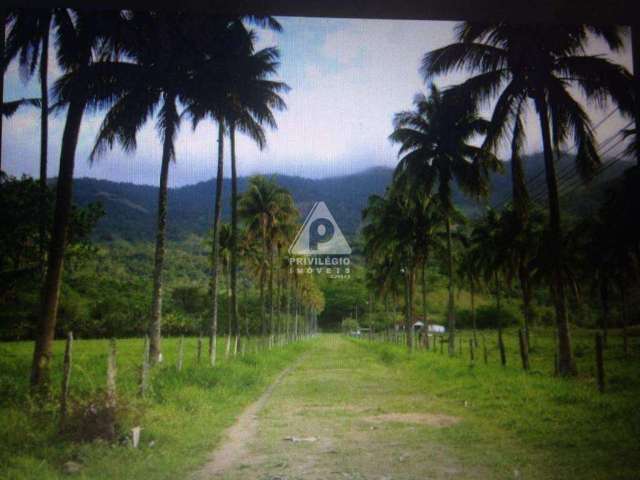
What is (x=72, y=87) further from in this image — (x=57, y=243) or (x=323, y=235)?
(x=323, y=235)

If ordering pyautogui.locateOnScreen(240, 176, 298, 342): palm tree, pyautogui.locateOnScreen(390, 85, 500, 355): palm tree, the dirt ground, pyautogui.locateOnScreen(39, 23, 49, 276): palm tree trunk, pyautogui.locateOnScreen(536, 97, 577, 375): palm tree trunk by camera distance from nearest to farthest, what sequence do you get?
the dirt ground
pyautogui.locateOnScreen(39, 23, 49, 276): palm tree trunk
pyautogui.locateOnScreen(536, 97, 577, 375): palm tree trunk
pyautogui.locateOnScreen(390, 85, 500, 355): palm tree
pyautogui.locateOnScreen(240, 176, 298, 342): palm tree

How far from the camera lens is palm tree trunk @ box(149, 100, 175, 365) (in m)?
6.27

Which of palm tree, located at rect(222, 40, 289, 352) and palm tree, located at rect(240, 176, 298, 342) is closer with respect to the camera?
palm tree, located at rect(222, 40, 289, 352)

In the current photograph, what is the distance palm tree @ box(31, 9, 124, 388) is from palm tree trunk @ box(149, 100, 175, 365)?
811 mm

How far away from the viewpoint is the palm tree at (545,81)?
7.08m

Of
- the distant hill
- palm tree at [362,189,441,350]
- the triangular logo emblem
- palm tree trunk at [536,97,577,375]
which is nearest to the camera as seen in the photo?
the distant hill

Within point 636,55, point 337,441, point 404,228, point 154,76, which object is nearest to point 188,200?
point 154,76

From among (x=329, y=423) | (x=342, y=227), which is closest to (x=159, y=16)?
(x=342, y=227)

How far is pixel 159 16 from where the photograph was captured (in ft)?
18.5

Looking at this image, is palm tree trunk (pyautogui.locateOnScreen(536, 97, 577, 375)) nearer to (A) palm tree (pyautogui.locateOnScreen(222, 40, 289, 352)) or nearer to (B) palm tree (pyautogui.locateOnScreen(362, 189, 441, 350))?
(A) palm tree (pyautogui.locateOnScreen(222, 40, 289, 352))

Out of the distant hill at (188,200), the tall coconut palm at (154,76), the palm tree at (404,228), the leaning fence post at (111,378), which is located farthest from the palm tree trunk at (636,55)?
the palm tree at (404,228)

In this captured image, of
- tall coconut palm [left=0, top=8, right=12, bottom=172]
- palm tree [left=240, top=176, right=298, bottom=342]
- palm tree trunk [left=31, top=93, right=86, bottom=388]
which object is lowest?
palm tree trunk [left=31, top=93, right=86, bottom=388]

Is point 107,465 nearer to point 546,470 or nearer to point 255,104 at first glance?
point 546,470

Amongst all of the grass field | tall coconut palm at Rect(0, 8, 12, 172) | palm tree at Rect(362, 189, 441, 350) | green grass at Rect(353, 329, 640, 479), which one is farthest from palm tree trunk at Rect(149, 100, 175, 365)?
palm tree at Rect(362, 189, 441, 350)
